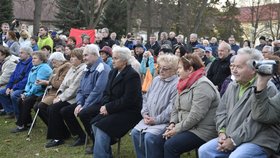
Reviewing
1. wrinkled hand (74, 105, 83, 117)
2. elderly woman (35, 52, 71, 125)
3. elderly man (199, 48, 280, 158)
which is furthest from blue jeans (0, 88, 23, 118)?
elderly man (199, 48, 280, 158)

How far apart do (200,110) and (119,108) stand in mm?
1385

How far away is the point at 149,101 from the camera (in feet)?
17.3

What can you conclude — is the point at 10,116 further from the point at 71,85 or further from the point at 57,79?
the point at 71,85

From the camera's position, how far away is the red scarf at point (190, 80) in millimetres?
4734

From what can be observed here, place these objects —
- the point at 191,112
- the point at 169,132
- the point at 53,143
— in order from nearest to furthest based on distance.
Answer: the point at 191,112 → the point at 169,132 → the point at 53,143

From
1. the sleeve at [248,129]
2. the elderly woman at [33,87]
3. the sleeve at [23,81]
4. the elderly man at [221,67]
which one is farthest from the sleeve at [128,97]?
the sleeve at [23,81]

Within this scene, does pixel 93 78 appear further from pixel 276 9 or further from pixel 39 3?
pixel 276 9

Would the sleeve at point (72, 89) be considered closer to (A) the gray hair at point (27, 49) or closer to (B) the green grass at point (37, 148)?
(B) the green grass at point (37, 148)

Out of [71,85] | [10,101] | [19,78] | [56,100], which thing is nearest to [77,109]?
[71,85]

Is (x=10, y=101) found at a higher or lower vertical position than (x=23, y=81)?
lower

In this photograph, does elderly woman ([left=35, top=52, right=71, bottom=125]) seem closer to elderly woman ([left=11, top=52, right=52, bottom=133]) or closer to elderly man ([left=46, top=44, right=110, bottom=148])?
elderly woman ([left=11, top=52, right=52, bottom=133])

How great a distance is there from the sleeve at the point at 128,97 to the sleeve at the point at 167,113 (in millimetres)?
581

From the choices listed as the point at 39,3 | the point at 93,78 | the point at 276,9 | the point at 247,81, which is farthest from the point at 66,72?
the point at 276,9

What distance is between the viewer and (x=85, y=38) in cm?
1182
